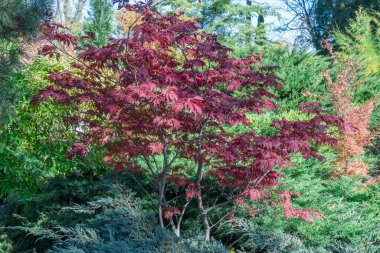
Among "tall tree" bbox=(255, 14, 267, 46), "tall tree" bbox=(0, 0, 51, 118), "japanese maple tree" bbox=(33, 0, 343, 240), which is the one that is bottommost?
"japanese maple tree" bbox=(33, 0, 343, 240)

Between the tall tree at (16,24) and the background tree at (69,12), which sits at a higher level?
the background tree at (69,12)

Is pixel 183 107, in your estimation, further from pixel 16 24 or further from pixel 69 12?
pixel 69 12

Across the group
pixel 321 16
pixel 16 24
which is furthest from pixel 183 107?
pixel 321 16

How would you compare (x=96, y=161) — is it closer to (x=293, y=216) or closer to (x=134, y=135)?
(x=134, y=135)

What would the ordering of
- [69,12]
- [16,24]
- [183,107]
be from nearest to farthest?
1. [183,107]
2. [16,24]
3. [69,12]

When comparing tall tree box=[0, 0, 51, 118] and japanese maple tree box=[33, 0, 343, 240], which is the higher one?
tall tree box=[0, 0, 51, 118]

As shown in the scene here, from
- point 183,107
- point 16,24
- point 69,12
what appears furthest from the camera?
point 69,12

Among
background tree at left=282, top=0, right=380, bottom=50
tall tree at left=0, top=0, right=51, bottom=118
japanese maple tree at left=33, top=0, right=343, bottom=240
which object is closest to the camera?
japanese maple tree at left=33, top=0, right=343, bottom=240

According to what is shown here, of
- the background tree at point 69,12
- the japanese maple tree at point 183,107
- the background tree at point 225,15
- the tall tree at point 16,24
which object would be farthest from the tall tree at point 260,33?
the tall tree at point 16,24

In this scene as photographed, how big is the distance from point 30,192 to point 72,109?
4.02ft

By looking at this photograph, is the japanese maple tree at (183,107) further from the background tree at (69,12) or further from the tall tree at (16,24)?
the background tree at (69,12)

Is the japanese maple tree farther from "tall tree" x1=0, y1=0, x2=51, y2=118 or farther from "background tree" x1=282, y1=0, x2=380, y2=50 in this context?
"background tree" x1=282, y1=0, x2=380, y2=50

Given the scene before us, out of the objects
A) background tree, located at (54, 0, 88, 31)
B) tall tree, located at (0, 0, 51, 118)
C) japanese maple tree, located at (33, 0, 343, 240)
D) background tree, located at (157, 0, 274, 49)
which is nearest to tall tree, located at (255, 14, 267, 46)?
background tree, located at (157, 0, 274, 49)

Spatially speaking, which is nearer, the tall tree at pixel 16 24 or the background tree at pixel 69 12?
the tall tree at pixel 16 24
